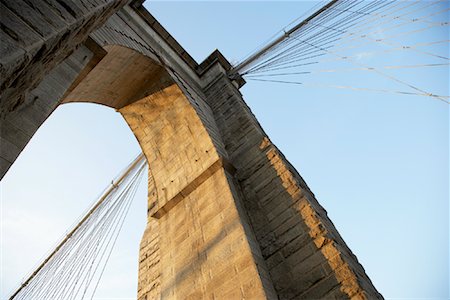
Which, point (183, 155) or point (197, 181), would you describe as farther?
point (183, 155)

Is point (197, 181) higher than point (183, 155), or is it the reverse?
point (183, 155)

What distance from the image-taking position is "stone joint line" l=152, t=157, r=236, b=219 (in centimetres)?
455

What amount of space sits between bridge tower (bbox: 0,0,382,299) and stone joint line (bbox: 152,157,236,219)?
0.05 ft

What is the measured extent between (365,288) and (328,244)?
0.49 meters

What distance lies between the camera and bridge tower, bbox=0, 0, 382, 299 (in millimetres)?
2215

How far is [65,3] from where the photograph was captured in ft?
7.29

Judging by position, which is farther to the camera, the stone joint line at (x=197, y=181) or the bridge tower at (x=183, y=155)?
the stone joint line at (x=197, y=181)

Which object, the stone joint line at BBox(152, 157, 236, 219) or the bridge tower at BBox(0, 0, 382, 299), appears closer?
the bridge tower at BBox(0, 0, 382, 299)

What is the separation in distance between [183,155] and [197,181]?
0.91m

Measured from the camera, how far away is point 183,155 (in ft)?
17.8

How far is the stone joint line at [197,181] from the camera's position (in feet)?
14.9

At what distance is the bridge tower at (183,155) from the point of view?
221 cm

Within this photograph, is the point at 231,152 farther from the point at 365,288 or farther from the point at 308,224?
the point at 365,288

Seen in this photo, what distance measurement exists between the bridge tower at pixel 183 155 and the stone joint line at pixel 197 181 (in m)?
0.02
